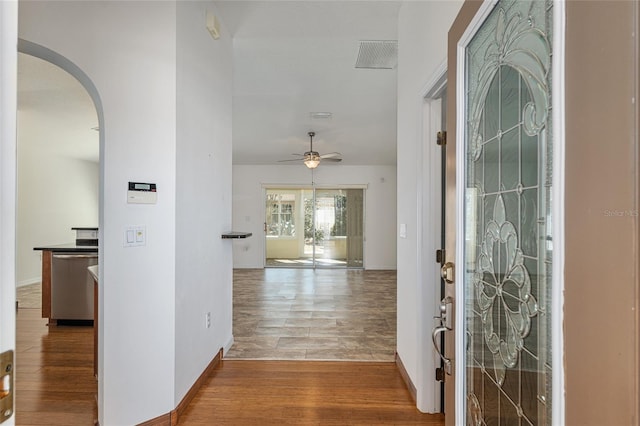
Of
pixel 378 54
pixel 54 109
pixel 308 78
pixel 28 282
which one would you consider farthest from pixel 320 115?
pixel 28 282

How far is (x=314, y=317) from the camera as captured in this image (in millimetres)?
4117

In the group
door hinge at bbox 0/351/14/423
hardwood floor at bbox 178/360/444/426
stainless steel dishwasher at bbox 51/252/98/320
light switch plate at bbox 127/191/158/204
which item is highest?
light switch plate at bbox 127/191/158/204

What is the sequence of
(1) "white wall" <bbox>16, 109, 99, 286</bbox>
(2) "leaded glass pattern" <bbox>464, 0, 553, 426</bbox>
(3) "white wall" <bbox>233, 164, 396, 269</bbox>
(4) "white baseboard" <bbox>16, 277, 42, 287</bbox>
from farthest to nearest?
(3) "white wall" <bbox>233, 164, 396, 269</bbox>
(4) "white baseboard" <bbox>16, 277, 42, 287</bbox>
(1) "white wall" <bbox>16, 109, 99, 286</bbox>
(2) "leaded glass pattern" <bbox>464, 0, 553, 426</bbox>

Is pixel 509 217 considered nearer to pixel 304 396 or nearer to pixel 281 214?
pixel 304 396

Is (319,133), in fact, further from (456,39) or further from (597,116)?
(597,116)

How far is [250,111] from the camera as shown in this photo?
4988mm

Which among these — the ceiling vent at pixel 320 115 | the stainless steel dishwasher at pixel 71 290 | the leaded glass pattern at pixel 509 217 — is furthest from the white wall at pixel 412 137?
the stainless steel dishwasher at pixel 71 290

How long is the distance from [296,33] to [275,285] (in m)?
4.41

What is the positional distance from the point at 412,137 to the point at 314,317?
2706mm

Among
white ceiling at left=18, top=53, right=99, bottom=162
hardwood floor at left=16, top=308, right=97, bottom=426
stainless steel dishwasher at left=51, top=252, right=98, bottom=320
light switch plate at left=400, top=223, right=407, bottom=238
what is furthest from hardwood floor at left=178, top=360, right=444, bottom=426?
white ceiling at left=18, top=53, right=99, bottom=162

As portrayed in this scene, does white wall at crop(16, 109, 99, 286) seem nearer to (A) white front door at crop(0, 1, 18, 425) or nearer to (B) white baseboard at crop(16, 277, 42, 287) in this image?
(B) white baseboard at crop(16, 277, 42, 287)

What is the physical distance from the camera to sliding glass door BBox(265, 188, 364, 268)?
806 cm

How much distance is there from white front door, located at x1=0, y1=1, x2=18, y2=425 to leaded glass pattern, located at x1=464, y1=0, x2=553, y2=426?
3.18 ft

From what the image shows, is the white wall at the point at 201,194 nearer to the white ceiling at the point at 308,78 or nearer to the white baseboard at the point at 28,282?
the white ceiling at the point at 308,78
